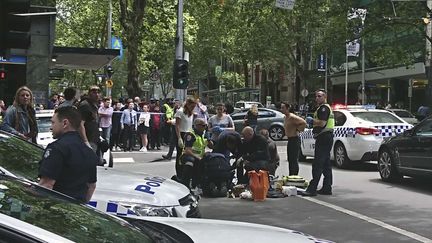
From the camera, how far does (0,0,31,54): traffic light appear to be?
25.7 ft

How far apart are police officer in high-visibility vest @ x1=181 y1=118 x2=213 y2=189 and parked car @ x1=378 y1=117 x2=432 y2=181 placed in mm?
3878

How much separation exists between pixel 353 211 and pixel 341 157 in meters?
5.50

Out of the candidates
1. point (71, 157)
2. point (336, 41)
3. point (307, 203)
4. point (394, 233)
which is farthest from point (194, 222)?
point (336, 41)

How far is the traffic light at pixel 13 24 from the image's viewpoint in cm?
783

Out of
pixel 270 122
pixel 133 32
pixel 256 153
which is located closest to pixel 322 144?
pixel 256 153

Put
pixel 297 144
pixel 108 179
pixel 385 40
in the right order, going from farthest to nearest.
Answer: pixel 385 40 → pixel 297 144 → pixel 108 179

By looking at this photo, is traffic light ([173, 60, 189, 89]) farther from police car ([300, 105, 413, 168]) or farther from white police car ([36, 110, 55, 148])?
white police car ([36, 110, 55, 148])

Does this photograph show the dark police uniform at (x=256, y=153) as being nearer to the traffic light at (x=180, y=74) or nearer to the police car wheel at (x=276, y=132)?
the traffic light at (x=180, y=74)

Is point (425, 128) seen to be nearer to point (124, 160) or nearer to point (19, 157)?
point (19, 157)

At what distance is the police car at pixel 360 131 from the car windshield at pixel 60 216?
11.0 meters

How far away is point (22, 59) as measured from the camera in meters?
20.5

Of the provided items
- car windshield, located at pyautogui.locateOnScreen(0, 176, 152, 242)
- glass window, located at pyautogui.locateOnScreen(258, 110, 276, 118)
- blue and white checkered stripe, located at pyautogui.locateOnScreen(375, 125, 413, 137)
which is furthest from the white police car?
glass window, located at pyautogui.locateOnScreen(258, 110, 276, 118)

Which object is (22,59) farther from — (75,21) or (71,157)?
(75,21)

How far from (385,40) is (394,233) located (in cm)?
2059
